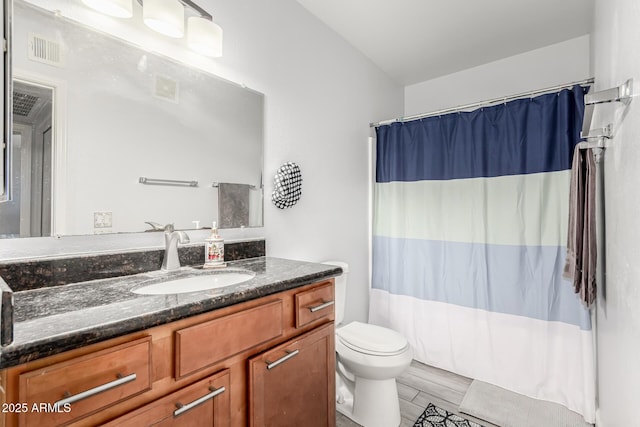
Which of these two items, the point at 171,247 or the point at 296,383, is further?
the point at 171,247

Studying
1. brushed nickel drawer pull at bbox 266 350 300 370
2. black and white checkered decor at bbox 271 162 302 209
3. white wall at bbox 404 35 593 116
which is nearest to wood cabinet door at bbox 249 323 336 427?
brushed nickel drawer pull at bbox 266 350 300 370

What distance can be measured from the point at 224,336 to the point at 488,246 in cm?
196

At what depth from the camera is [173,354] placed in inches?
31.9

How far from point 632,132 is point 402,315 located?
214cm

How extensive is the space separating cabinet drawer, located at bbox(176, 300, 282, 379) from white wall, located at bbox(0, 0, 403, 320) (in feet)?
2.04

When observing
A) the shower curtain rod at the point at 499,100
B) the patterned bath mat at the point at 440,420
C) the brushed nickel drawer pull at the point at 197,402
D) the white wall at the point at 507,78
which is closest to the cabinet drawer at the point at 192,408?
the brushed nickel drawer pull at the point at 197,402

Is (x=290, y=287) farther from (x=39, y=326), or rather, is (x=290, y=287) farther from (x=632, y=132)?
(x=632, y=132)

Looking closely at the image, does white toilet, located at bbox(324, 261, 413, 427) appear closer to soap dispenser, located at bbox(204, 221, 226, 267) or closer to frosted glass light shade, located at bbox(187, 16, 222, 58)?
soap dispenser, located at bbox(204, 221, 226, 267)

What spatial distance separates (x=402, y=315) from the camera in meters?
2.55

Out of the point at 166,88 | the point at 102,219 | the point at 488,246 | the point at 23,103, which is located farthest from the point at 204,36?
the point at 488,246

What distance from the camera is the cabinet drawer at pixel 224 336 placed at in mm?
827

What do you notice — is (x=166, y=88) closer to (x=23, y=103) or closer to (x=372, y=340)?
(x=23, y=103)

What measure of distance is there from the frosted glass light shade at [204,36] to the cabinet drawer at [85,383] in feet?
4.22

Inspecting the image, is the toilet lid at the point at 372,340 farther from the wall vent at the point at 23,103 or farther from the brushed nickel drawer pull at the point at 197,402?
the wall vent at the point at 23,103
